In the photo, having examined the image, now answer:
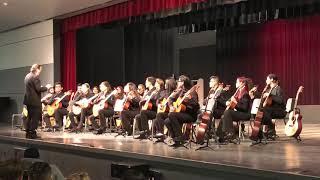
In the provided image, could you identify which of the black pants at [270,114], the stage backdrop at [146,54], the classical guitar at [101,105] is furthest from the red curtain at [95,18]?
the black pants at [270,114]

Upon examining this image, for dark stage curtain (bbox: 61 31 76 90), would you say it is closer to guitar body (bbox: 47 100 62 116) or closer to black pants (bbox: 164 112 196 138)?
guitar body (bbox: 47 100 62 116)

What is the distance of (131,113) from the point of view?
8.65 meters

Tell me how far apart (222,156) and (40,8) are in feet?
24.2

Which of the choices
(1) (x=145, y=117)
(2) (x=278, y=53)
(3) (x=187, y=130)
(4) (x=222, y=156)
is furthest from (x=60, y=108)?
(2) (x=278, y=53)

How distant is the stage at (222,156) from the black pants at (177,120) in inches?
11.7

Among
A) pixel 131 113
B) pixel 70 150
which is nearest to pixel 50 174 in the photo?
pixel 70 150

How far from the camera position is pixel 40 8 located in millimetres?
11469

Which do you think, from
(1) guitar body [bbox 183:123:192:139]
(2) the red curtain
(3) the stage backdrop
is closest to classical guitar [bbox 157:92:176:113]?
(1) guitar body [bbox 183:123:192:139]

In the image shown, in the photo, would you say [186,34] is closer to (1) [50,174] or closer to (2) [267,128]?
(2) [267,128]

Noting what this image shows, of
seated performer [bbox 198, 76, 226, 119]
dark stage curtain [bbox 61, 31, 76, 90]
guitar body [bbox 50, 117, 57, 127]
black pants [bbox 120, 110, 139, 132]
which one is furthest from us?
dark stage curtain [bbox 61, 31, 76, 90]

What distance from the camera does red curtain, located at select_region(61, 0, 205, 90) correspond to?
9.75 metres

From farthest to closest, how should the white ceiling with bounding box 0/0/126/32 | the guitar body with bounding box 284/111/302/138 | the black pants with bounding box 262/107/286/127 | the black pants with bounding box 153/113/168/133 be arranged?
the white ceiling with bounding box 0/0/126/32
the black pants with bounding box 153/113/168/133
the guitar body with bounding box 284/111/302/138
the black pants with bounding box 262/107/286/127

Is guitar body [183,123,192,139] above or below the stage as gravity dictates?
above

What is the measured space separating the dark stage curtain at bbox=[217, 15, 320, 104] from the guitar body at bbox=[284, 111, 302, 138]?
490 cm
